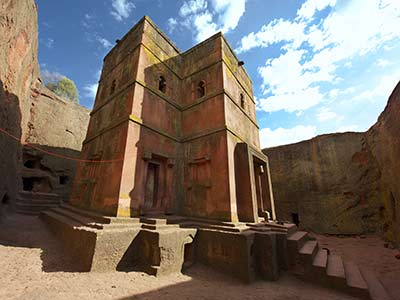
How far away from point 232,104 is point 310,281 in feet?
25.7

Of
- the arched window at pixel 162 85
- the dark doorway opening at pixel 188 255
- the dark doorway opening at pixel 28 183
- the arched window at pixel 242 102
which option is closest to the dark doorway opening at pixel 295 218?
the arched window at pixel 242 102

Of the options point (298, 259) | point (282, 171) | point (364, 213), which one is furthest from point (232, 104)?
point (364, 213)

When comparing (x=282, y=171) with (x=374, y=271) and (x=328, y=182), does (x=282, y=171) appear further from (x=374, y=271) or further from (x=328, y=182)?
(x=374, y=271)

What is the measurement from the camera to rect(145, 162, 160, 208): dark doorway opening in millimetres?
7504

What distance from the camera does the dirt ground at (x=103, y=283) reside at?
3.36 m

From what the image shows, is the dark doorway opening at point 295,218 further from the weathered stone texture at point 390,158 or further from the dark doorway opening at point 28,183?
the dark doorway opening at point 28,183

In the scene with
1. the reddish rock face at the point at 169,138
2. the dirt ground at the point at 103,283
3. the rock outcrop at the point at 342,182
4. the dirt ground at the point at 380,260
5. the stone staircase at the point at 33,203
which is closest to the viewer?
the dirt ground at the point at 103,283

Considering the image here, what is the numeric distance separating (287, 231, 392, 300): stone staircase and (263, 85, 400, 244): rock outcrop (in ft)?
22.5

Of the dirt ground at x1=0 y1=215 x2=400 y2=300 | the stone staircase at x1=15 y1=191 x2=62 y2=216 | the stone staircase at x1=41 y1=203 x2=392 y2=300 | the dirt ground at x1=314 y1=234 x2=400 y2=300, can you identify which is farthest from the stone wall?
the dirt ground at x1=314 y1=234 x2=400 y2=300

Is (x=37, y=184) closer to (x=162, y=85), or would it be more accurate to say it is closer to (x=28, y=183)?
(x=28, y=183)

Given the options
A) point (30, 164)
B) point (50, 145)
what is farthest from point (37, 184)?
point (50, 145)

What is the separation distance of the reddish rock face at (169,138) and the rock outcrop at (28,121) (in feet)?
12.6

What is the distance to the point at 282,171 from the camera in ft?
57.6

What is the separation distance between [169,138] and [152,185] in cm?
243
